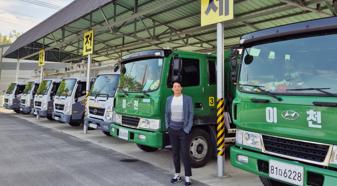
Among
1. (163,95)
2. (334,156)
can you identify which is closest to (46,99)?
(163,95)

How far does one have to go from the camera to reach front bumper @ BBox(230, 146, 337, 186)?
3.35m

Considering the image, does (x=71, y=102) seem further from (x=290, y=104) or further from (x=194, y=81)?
(x=290, y=104)

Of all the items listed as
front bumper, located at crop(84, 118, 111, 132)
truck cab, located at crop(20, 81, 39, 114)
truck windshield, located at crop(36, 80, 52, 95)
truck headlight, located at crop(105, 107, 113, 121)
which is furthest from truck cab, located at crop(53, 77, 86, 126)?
truck cab, located at crop(20, 81, 39, 114)

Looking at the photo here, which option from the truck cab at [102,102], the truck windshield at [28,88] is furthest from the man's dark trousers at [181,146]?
the truck windshield at [28,88]

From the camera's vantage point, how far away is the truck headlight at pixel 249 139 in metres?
4.20

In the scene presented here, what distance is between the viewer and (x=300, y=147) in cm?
371

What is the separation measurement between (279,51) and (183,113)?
72.4 inches

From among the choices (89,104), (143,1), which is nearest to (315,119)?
(89,104)

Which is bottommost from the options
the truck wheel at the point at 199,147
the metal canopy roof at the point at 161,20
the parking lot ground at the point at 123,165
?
the parking lot ground at the point at 123,165

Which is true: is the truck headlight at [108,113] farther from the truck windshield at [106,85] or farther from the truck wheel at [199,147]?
the truck wheel at [199,147]

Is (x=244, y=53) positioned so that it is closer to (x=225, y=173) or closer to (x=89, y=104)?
(x=225, y=173)

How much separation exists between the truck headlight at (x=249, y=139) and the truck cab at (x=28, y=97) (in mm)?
13757

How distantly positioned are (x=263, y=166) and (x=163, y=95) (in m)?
2.60

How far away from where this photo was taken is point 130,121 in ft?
22.5
